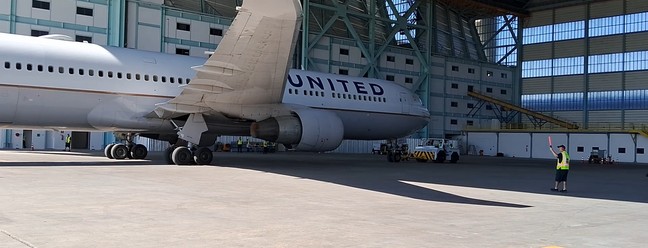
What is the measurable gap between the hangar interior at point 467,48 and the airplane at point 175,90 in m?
18.1

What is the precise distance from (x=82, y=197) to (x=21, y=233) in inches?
132

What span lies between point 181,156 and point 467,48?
43221 millimetres

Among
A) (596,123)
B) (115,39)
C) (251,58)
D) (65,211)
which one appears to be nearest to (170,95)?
(251,58)

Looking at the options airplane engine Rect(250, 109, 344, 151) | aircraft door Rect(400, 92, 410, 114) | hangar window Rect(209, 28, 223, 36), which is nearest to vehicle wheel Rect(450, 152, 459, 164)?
aircraft door Rect(400, 92, 410, 114)

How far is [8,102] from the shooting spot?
16703 mm

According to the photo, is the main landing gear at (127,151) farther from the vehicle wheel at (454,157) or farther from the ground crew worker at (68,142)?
the vehicle wheel at (454,157)

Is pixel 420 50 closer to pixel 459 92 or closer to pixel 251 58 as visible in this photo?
pixel 459 92

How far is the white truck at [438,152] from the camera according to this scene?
30.8 meters

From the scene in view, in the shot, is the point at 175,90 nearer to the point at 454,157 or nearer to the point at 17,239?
the point at 17,239

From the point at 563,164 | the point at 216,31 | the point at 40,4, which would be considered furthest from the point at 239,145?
the point at 563,164

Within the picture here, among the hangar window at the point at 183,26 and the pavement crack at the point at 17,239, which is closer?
the pavement crack at the point at 17,239

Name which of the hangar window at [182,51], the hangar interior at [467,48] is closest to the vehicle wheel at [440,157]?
the hangar interior at [467,48]

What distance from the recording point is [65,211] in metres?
7.71

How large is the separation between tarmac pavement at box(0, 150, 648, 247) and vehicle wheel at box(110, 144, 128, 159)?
8219 mm
